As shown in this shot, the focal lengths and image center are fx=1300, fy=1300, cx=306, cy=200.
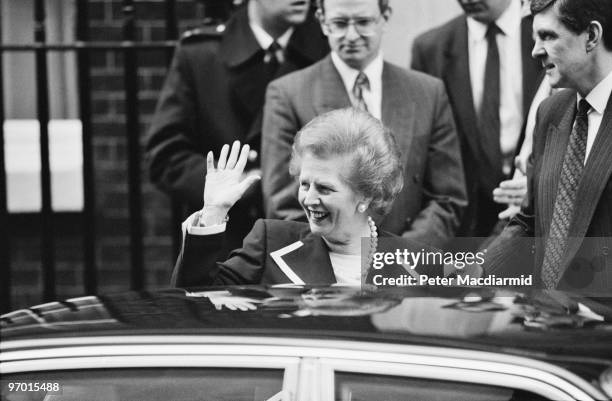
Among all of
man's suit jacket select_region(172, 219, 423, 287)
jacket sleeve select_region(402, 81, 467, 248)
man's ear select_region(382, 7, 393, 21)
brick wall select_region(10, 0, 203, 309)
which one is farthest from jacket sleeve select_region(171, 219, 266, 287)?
brick wall select_region(10, 0, 203, 309)

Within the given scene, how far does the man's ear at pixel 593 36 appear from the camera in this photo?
16.3ft

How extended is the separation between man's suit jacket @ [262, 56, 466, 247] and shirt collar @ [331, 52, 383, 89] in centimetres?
2

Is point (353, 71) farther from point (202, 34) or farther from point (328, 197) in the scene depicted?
point (328, 197)

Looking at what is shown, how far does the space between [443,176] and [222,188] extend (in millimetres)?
1497

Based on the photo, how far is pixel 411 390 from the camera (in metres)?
3.23

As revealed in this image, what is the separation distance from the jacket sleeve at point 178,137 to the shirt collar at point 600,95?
2.08m

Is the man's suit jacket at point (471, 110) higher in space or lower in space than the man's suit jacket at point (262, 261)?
higher

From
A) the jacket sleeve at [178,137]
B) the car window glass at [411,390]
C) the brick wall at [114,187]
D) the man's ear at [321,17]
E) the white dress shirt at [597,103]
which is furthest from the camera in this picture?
the brick wall at [114,187]

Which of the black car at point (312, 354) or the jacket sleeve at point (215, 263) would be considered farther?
the jacket sleeve at point (215, 263)

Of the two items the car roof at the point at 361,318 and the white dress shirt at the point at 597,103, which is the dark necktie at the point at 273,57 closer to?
the white dress shirt at the point at 597,103

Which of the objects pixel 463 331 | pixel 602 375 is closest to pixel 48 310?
pixel 463 331

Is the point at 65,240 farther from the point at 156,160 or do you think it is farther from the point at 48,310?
the point at 48,310

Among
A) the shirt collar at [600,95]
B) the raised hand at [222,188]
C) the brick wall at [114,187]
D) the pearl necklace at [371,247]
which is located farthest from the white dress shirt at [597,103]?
the brick wall at [114,187]

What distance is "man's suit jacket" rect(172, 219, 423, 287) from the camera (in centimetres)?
448
